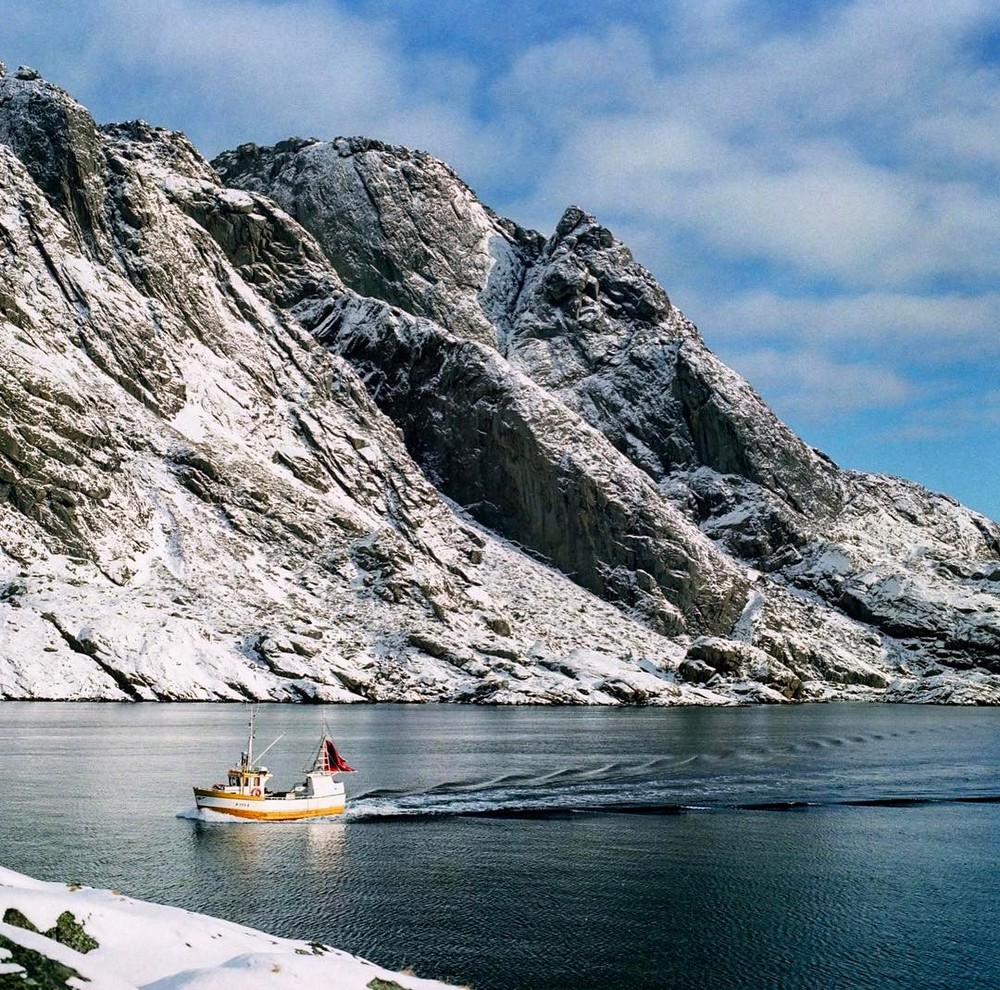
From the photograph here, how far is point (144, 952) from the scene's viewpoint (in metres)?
23.9

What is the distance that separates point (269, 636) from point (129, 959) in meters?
169

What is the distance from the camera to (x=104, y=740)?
4247 inches

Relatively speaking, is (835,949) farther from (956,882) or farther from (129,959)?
(129,959)

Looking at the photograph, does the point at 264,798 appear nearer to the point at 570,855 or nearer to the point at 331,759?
the point at 331,759

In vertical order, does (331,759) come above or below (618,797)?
above

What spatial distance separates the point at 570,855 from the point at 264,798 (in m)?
23.0

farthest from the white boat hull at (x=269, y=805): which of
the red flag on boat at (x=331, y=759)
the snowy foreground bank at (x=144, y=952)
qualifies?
the snowy foreground bank at (x=144, y=952)

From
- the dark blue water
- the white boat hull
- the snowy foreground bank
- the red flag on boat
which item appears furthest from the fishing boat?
the snowy foreground bank

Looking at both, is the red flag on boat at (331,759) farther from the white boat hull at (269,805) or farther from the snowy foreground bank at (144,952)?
the snowy foreground bank at (144,952)

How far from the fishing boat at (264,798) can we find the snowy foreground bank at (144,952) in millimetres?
40902

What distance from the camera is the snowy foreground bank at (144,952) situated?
2089 cm

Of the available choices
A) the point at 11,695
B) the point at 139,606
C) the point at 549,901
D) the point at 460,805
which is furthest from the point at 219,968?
the point at 139,606

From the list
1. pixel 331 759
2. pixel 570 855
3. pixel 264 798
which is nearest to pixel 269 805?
pixel 264 798

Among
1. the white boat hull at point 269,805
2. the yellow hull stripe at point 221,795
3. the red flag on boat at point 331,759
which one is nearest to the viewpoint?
the yellow hull stripe at point 221,795
